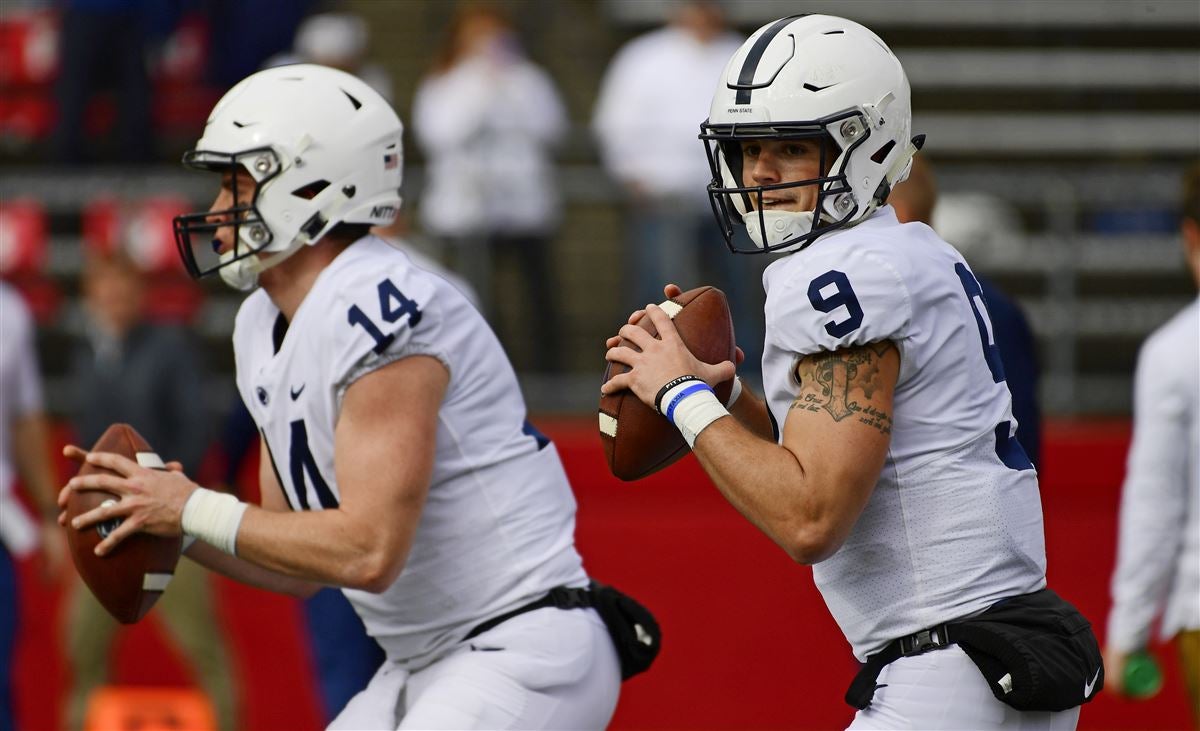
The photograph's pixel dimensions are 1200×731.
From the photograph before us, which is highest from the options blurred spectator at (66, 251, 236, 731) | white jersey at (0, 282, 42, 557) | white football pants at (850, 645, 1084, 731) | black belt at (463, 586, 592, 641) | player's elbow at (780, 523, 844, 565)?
player's elbow at (780, 523, 844, 565)

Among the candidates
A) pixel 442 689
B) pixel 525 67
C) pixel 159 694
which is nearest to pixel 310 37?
pixel 525 67

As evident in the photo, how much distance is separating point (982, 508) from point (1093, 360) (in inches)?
193

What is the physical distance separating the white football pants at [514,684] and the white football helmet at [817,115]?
885mm

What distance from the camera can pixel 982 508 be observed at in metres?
2.75

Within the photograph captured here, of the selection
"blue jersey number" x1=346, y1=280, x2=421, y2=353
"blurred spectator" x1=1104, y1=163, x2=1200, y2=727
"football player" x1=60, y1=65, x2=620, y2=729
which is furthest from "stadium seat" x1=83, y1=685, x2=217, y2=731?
"blue jersey number" x1=346, y1=280, x2=421, y2=353

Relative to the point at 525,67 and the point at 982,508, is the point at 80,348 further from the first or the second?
the point at 982,508

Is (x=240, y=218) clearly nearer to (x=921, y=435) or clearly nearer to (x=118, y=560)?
(x=118, y=560)

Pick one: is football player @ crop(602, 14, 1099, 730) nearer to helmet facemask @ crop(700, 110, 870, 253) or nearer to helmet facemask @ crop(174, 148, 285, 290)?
helmet facemask @ crop(700, 110, 870, 253)

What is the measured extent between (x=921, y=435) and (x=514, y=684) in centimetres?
96

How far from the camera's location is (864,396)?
2.61m

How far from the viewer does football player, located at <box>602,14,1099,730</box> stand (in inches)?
103

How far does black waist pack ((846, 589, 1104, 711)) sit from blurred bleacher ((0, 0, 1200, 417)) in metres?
4.47

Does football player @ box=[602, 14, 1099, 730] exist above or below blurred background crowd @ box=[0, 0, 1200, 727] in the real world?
above

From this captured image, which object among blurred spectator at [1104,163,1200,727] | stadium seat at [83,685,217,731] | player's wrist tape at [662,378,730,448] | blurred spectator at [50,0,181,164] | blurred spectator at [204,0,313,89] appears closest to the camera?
player's wrist tape at [662,378,730,448]
